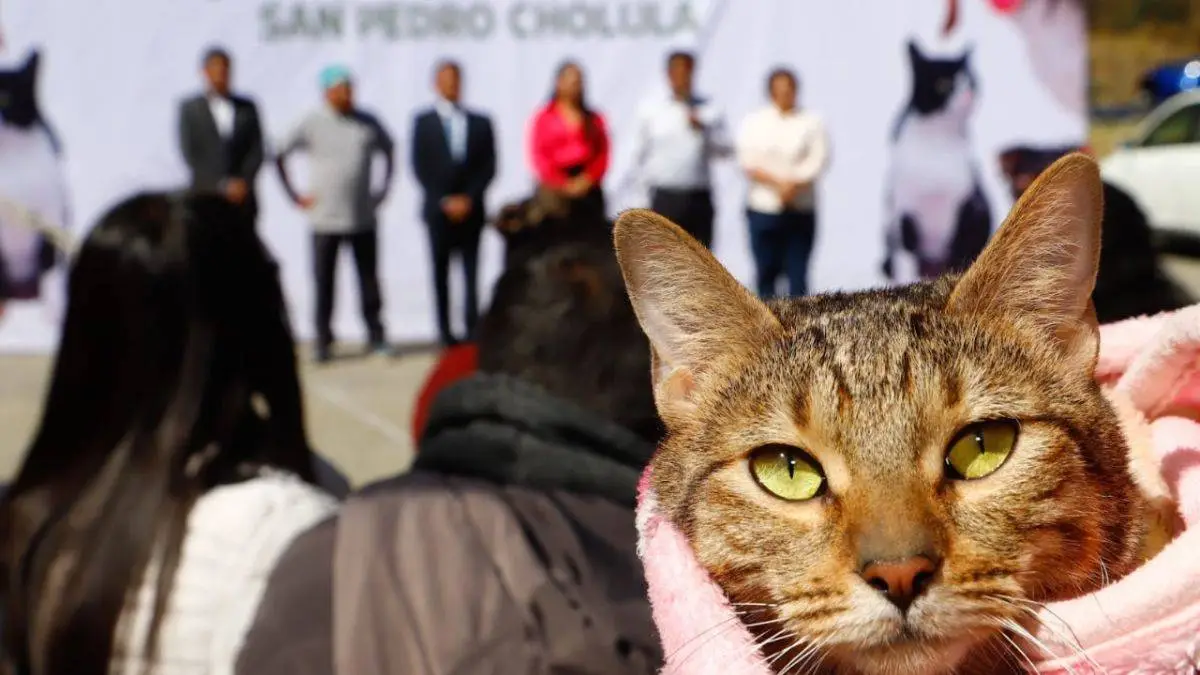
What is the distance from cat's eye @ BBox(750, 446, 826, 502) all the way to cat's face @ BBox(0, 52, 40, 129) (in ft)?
24.8

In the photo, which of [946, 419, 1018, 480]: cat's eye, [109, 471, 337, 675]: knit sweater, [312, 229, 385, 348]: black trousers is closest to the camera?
[946, 419, 1018, 480]: cat's eye

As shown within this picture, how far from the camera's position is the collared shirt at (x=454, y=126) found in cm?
731

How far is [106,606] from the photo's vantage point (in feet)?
6.52

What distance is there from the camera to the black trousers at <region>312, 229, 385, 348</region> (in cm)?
741

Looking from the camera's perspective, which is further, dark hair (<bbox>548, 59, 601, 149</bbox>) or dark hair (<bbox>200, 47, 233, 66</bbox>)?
dark hair (<bbox>200, 47, 233, 66</bbox>)

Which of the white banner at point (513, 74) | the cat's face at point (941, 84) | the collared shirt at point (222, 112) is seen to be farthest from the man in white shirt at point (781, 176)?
the collared shirt at point (222, 112)

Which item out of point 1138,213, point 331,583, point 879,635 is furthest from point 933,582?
point 1138,213

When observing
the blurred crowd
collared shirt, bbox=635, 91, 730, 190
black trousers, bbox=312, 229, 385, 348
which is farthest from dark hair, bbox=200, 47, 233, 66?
the blurred crowd

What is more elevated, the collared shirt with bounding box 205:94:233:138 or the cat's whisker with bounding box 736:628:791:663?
the collared shirt with bounding box 205:94:233:138

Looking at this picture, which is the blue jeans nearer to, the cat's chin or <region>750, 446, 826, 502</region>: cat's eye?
<region>750, 446, 826, 502</region>: cat's eye

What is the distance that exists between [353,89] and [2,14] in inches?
96.3

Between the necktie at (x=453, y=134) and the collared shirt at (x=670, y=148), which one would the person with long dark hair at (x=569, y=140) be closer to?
the collared shirt at (x=670, y=148)

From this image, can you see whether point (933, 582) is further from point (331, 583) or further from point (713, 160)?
point (713, 160)

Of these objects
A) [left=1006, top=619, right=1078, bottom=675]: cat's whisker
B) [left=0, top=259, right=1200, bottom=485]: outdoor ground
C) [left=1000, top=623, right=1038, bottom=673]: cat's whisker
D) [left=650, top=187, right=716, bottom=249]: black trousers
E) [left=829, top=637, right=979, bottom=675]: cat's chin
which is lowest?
[left=0, top=259, right=1200, bottom=485]: outdoor ground
